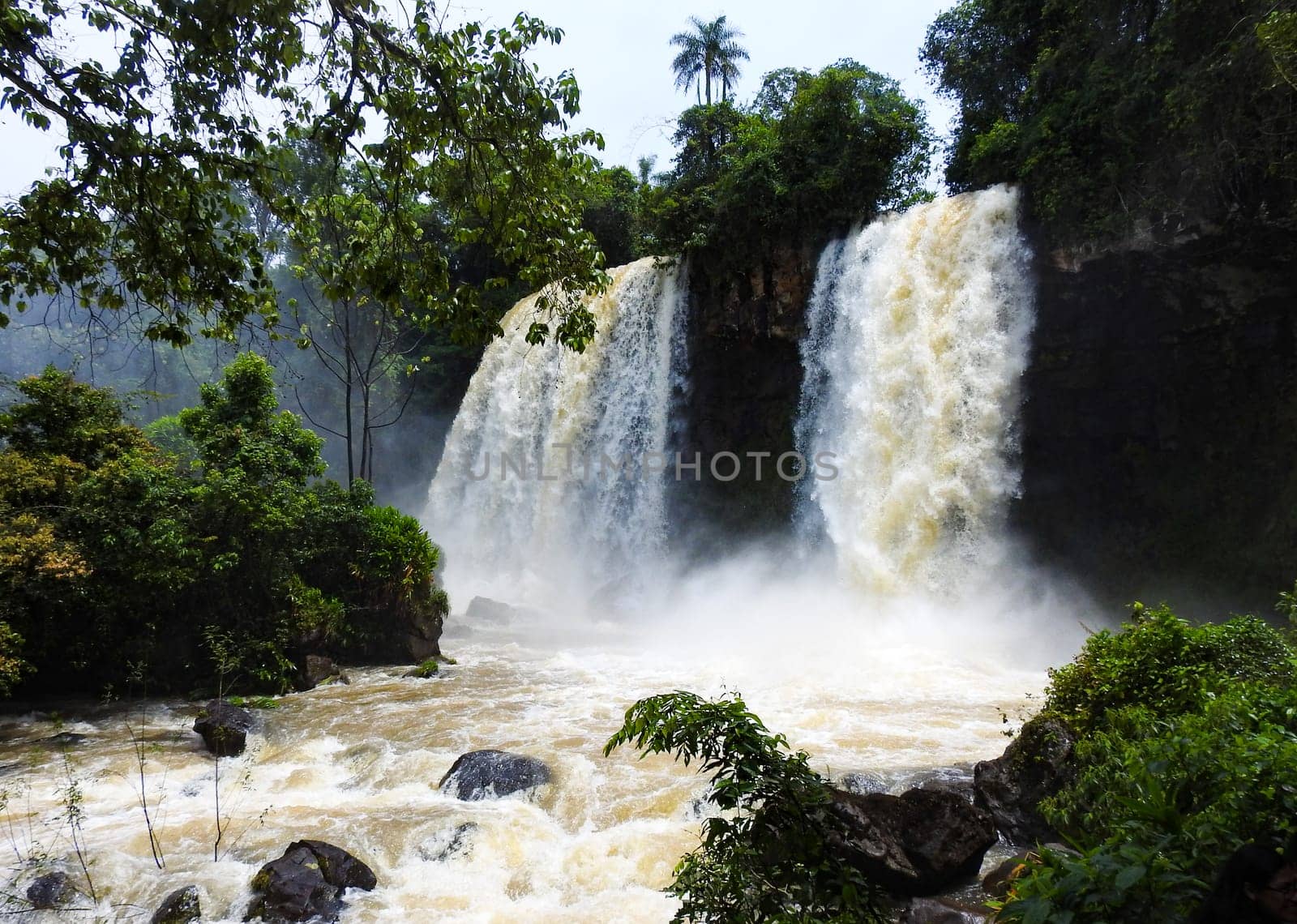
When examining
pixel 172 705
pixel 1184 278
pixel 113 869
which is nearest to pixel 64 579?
pixel 172 705

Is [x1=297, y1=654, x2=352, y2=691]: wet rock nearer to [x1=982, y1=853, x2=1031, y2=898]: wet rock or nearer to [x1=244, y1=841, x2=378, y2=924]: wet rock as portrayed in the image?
[x1=244, y1=841, x2=378, y2=924]: wet rock

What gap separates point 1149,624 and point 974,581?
679cm

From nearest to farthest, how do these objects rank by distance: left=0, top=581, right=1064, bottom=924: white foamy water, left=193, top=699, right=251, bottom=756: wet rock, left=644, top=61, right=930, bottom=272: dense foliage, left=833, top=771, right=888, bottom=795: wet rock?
left=0, top=581, right=1064, bottom=924: white foamy water < left=833, top=771, right=888, bottom=795: wet rock < left=193, top=699, right=251, bottom=756: wet rock < left=644, top=61, right=930, bottom=272: dense foliage

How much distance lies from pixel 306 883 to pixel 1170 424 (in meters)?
12.4

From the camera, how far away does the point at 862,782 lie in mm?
5984

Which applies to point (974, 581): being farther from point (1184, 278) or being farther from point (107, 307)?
point (107, 307)

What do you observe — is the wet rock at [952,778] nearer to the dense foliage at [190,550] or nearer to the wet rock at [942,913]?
the wet rock at [942,913]

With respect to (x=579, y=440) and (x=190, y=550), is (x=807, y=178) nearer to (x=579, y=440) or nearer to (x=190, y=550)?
(x=579, y=440)

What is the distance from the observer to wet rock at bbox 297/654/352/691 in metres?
9.88

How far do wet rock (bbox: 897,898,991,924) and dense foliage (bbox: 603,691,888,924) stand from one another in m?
Result: 1.68

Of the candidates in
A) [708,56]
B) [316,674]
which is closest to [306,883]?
[316,674]

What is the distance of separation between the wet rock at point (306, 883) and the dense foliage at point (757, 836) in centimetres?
295

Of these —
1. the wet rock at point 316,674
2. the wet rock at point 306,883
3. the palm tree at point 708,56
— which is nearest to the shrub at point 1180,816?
the wet rock at point 306,883

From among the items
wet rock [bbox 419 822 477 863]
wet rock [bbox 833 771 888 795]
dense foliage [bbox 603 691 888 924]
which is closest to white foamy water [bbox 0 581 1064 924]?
wet rock [bbox 419 822 477 863]
